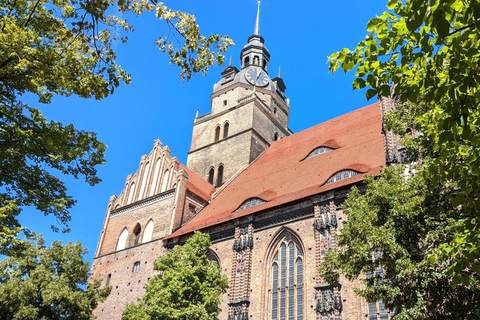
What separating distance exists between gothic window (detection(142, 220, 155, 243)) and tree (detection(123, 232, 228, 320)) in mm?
8568

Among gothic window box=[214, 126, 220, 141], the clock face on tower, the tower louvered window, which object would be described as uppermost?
the clock face on tower

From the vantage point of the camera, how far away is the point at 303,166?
22.8 metres

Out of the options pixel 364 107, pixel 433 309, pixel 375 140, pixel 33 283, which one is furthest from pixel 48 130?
pixel 364 107

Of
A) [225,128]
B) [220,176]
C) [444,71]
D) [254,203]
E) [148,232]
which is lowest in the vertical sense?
[444,71]

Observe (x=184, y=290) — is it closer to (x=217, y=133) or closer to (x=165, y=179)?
(x=165, y=179)

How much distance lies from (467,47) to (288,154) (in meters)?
20.8

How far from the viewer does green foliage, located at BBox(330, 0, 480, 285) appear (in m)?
4.73

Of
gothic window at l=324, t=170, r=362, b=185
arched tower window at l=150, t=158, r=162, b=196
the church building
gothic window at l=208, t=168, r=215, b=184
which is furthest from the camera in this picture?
gothic window at l=208, t=168, r=215, b=184

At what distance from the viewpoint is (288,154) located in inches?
1024

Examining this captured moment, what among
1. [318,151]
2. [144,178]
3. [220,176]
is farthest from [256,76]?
[318,151]

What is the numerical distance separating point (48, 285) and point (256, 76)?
944 inches

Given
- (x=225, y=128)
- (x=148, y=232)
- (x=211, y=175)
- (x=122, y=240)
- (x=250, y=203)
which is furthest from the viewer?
(x=225, y=128)

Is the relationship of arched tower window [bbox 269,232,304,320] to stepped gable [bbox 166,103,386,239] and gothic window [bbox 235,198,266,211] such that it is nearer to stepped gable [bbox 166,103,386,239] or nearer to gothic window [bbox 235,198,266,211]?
stepped gable [bbox 166,103,386,239]

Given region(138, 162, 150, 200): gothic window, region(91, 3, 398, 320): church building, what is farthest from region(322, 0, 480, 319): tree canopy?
region(138, 162, 150, 200): gothic window
